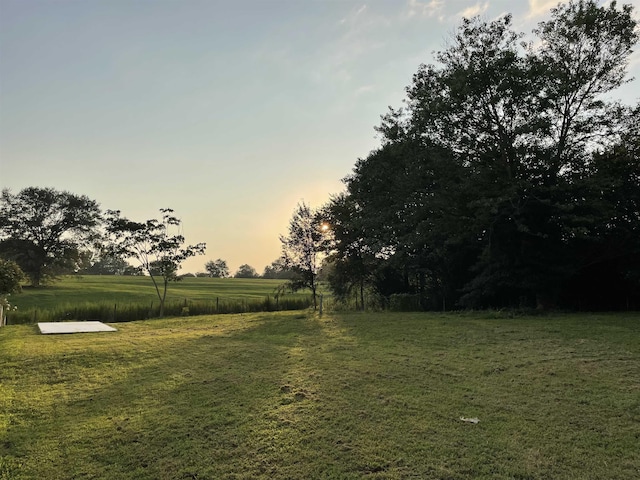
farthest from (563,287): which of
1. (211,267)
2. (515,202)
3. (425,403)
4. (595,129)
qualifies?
(211,267)

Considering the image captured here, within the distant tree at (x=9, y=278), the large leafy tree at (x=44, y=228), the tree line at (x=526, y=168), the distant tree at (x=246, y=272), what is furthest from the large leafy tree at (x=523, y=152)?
the distant tree at (x=246, y=272)

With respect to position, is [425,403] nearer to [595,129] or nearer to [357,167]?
[595,129]

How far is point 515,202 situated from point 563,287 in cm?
405

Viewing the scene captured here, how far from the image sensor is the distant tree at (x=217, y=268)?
84.4 m

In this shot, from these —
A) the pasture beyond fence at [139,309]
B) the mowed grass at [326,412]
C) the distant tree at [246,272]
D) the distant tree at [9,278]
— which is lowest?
the mowed grass at [326,412]

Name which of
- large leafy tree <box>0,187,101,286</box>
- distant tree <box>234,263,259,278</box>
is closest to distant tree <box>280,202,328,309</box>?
large leafy tree <box>0,187,101,286</box>

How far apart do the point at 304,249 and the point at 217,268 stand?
69179 millimetres

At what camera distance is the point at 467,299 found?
13969 mm

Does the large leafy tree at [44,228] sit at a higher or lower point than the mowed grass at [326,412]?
higher

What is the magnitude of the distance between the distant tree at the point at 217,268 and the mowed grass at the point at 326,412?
258ft

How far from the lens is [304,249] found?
1947 centimetres

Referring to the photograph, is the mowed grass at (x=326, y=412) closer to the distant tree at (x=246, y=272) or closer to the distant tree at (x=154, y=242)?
the distant tree at (x=154, y=242)

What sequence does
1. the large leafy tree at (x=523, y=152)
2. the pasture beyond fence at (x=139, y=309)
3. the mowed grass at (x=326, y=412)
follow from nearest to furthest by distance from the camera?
the mowed grass at (x=326, y=412)
the large leafy tree at (x=523, y=152)
the pasture beyond fence at (x=139, y=309)

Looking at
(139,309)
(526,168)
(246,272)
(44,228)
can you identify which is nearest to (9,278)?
(139,309)
